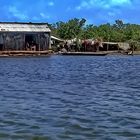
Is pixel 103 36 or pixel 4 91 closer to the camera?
pixel 4 91

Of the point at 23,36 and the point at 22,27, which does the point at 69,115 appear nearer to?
the point at 23,36

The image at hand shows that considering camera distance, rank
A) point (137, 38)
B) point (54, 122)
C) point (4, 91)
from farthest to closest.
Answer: point (137, 38) < point (4, 91) < point (54, 122)

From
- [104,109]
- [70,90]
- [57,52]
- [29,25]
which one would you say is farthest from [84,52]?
[104,109]

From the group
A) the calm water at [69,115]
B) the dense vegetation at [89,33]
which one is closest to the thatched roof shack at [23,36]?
the dense vegetation at [89,33]

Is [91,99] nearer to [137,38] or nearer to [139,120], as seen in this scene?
[139,120]

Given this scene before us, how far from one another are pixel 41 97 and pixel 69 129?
5.76 m

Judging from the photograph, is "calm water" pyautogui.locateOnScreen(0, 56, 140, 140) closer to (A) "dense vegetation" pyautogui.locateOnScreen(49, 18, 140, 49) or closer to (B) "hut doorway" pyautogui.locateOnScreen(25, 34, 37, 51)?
(B) "hut doorway" pyautogui.locateOnScreen(25, 34, 37, 51)

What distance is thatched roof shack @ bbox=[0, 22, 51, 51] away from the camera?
5877 centimetres

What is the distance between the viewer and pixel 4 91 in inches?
697

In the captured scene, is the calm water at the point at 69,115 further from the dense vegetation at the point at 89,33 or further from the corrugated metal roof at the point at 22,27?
the dense vegetation at the point at 89,33

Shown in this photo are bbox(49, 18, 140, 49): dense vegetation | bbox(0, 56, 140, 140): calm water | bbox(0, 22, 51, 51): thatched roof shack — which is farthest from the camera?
bbox(49, 18, 140, 49): dense vegetation

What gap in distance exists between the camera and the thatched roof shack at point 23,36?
58766 mm

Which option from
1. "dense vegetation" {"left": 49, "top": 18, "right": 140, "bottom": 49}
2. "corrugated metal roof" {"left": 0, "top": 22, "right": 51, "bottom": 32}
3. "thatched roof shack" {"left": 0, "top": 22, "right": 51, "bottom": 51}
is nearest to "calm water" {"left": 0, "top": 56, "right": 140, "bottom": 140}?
"thatched roof shack" {"left": 0, "top": 22, "right": 51, "bottom": 51}

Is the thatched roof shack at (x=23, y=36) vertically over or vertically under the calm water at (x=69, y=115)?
over
